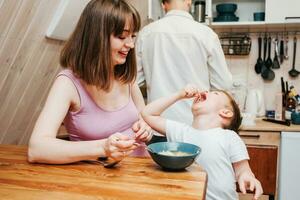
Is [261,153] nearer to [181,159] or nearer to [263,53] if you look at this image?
[263,53]

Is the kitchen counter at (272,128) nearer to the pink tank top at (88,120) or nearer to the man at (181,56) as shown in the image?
the man at (181,56)

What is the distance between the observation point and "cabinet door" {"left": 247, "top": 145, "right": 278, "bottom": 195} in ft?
8.60

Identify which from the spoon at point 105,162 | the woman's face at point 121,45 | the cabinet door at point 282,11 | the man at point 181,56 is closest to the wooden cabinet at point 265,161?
the man at point 181,56

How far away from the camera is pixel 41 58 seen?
2.15m

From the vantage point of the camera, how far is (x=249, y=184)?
135 cm

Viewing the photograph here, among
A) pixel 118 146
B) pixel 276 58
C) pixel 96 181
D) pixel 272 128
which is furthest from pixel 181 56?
pixel 96 181

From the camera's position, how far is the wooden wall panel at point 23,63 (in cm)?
182

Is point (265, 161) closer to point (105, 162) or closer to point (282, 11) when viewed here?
point (282, 11)

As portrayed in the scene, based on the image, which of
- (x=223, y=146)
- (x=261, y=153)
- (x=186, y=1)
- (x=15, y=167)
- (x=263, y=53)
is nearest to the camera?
(x=15, y=167)

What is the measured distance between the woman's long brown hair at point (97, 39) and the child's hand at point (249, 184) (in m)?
0.66

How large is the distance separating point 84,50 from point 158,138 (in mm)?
827

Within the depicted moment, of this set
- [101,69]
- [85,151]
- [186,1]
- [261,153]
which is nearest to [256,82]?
[261,153]

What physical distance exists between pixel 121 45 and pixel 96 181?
0.61m

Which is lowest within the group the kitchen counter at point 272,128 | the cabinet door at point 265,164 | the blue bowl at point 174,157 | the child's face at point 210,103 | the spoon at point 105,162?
the cabinet door at point 265,164
